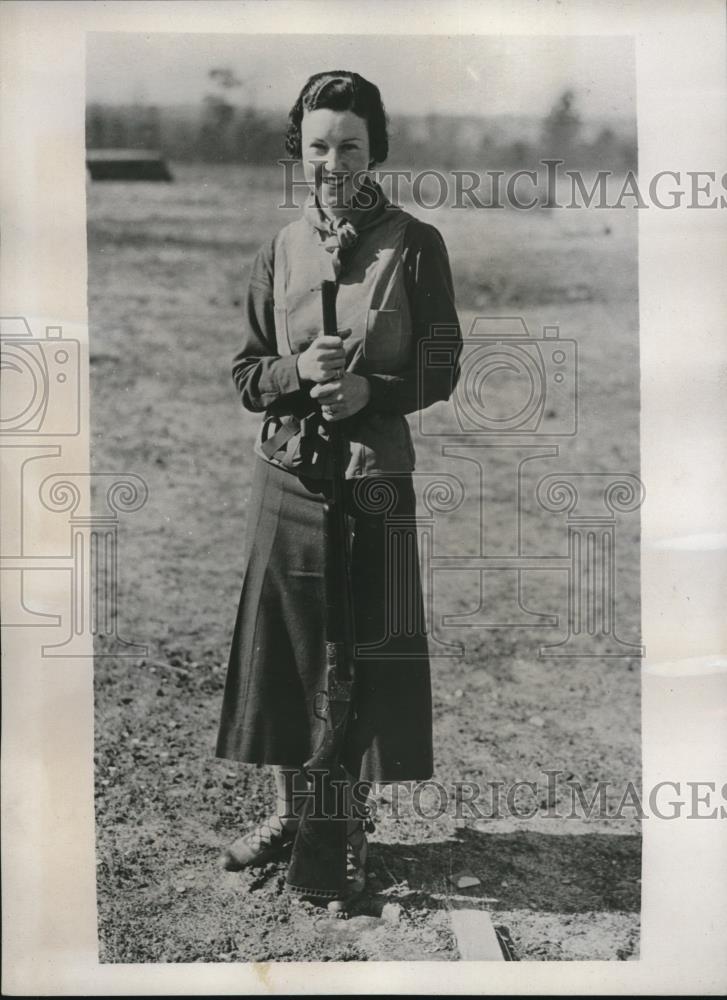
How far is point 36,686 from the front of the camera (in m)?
3.03

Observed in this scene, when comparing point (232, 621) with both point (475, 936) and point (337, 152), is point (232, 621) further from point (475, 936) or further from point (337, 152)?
point (337, 152)

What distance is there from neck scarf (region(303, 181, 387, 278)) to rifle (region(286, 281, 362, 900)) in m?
0.36

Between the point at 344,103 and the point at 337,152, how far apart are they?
0.36 ft

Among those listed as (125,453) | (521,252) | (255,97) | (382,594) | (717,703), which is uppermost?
(255,97)

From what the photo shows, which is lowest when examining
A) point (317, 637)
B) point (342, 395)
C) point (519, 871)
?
point (519, 871)

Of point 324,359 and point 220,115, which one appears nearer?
point 324,359

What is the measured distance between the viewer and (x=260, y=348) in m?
2.99

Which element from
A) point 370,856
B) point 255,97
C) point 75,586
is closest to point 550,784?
point 370,856

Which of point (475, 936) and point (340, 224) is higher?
point (340, 224)

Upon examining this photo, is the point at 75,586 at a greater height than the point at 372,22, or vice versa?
the point at 372,22

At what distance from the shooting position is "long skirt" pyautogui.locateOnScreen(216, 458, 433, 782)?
2.97 m

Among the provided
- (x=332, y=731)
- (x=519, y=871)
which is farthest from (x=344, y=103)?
(x=519, y=871)

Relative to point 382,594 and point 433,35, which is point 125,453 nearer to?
point 382,594

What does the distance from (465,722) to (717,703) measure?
0.57 metres
